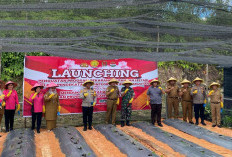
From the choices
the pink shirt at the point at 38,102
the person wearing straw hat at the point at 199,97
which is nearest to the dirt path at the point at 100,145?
the pink shirt at the point at 38,102

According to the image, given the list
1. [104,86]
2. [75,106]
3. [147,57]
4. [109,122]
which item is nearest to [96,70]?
[104,86]

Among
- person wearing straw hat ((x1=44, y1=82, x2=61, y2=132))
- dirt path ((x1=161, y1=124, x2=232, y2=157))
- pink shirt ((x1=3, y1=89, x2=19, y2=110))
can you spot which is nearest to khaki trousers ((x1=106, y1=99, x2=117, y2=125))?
person wearing straw hat ((x1=44, y1=82, x2=61, y2=132))

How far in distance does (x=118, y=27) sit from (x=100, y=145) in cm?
311

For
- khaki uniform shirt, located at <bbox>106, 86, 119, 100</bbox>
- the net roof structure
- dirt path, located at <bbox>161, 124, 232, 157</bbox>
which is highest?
the net roof structure

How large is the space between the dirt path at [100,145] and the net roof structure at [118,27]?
7.54ft

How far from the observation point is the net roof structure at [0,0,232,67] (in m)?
3.63

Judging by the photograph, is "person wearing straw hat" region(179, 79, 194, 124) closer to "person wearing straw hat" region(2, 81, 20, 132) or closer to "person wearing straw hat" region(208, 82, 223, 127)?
"person wearing straw hat" region(208, 82, 223, 127)

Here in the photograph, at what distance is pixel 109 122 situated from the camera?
8133mm

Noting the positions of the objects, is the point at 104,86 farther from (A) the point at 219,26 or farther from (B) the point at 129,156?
(A) the point at 219,26

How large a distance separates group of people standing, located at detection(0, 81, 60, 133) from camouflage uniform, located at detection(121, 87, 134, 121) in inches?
90.2

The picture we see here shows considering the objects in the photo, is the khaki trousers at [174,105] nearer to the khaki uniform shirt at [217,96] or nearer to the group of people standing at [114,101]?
the group of people standing at [114,101]

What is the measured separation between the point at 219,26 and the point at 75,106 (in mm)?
5191

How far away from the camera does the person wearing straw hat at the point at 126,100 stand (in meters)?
7.80

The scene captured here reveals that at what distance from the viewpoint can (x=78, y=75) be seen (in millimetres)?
7625
